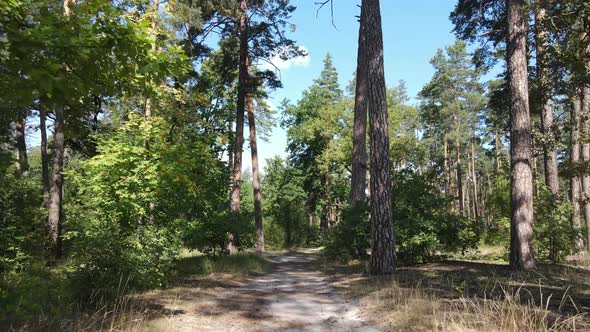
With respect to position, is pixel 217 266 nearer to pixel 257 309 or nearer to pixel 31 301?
pixel 257 309

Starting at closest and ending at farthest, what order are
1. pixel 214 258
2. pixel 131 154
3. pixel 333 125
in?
pixel 131 154
pixel 214 258
pixel 333 125

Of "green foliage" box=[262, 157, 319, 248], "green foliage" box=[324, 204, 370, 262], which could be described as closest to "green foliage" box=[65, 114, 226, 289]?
"green foliage" box=[324, 204, 370, 262]

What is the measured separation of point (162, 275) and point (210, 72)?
23.3 meters

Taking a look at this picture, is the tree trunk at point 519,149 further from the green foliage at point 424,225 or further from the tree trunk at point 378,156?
the tree trunk at point 378,156

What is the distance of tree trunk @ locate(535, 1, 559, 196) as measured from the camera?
998cm

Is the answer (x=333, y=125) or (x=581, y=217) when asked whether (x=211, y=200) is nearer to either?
(x=581, y=217)

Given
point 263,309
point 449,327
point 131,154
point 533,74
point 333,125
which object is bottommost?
point 263,309

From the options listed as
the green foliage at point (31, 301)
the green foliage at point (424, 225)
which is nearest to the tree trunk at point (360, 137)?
the green foliage at point (424, 225)

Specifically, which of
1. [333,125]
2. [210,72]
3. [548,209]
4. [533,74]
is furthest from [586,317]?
[333,125]

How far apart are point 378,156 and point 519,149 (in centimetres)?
338

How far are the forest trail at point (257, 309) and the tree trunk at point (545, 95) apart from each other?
24.6 ft

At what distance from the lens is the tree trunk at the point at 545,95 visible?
9977 mm

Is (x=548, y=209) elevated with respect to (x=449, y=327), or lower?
elevated

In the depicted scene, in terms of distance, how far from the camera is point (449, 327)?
14.7 ft
